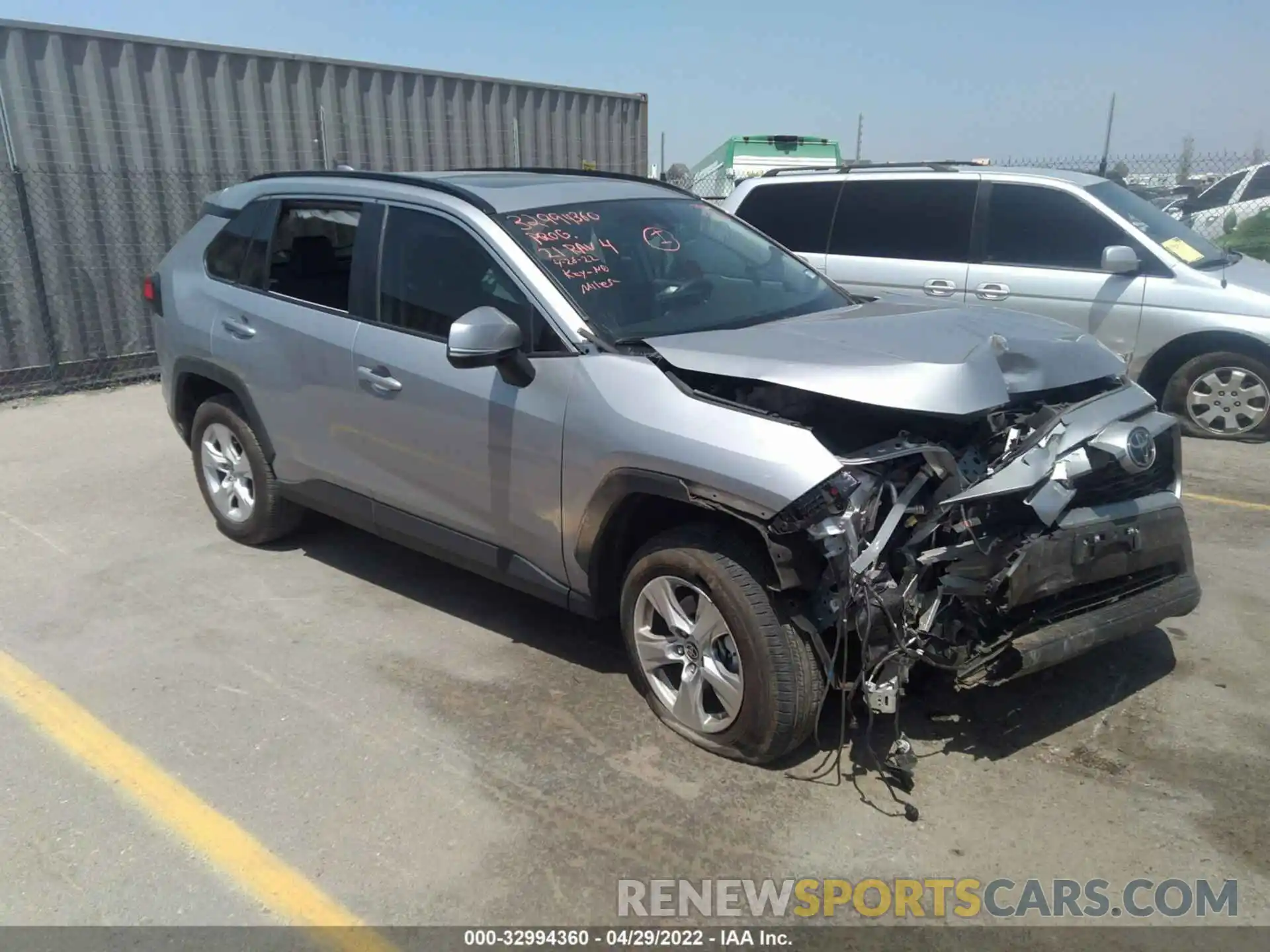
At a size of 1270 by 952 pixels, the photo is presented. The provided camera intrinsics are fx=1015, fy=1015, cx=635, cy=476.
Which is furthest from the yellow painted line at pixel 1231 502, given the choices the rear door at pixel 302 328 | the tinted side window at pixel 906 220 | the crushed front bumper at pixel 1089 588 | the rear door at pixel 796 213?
the rear door at pixel 302 328

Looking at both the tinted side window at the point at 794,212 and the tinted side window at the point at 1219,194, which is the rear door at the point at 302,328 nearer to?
the tinted side window at the point at 794,212

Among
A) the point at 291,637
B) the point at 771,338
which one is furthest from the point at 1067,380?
the point at 291,637

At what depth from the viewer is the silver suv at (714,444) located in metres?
3.20

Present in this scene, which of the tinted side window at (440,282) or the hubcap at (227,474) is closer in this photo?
the tinted side window at (440,282)

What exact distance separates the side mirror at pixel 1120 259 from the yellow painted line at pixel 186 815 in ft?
20.8

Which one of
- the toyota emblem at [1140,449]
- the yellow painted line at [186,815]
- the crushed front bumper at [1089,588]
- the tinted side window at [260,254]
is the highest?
the tinted side window at [260,254]

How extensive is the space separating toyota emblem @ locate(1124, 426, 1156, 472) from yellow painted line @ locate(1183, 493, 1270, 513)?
117 inches

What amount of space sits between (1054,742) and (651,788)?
1.43m

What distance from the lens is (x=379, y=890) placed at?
2.93 metres

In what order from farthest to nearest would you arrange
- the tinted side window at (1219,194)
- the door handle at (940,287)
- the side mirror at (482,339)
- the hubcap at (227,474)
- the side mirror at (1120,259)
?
the tinted side window at (1219,194)
the door handle at (940,287)
the side mirror at (1120,259)
the hubcap at (227,474)
the side mirror at (482,339)

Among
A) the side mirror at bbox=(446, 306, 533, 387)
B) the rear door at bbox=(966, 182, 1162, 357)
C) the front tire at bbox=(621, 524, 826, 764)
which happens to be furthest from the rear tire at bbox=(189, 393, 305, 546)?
the rear door at bbox=(966, 182, 1162, 357)

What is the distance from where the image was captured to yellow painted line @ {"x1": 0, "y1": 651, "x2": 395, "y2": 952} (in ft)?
9.29

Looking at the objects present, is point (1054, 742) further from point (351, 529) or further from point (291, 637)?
point (351, 529)

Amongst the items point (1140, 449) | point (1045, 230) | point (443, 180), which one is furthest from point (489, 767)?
point (1045, 230)
